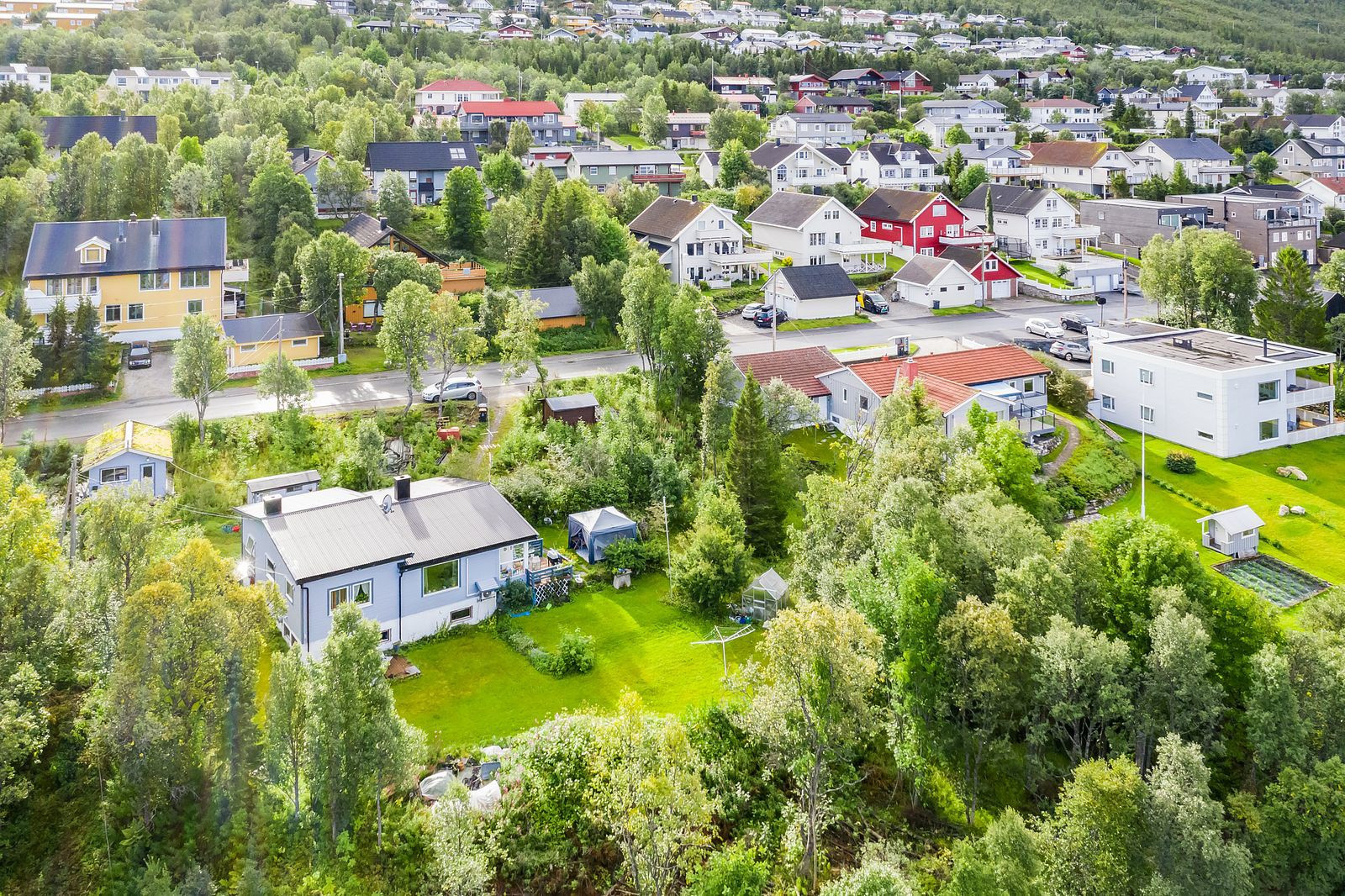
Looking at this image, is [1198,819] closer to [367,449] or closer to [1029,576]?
[1029,576]

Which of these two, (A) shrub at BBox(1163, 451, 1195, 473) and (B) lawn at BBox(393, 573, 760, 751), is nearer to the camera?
(B) lawn at BBox(393, 573, 760, 751)

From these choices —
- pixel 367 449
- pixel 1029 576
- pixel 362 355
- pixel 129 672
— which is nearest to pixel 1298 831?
pixel 1029 576

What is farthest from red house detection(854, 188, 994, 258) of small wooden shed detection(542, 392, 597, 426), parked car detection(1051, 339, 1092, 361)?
small wooden shed detection(542, 392, 597, 426)

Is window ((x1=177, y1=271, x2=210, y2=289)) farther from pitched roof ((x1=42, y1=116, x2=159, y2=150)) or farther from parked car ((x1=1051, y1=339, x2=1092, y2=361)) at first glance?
parked car ((x1=1051, y1=339, x2=1092, y2=361))

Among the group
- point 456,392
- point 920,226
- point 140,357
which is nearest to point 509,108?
point 920,226

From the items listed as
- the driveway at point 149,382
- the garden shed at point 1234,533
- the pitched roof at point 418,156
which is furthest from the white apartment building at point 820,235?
the driveway at point 149,382

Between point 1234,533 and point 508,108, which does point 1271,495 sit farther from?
point 508,108

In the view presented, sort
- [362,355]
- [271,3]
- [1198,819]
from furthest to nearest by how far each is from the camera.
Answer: [271,3] → [362,355] → [1198,819]
